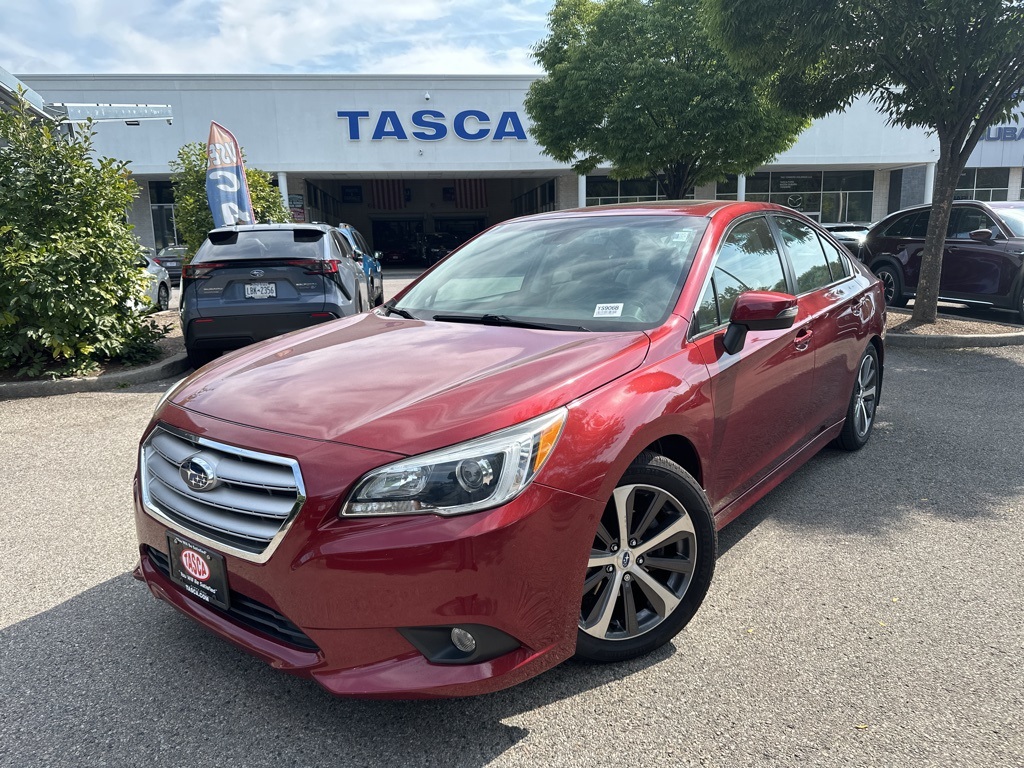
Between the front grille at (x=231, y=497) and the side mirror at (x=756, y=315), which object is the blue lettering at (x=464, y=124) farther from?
the front grille at (x=231, y=497)

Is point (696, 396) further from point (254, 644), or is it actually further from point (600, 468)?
point (254, 644)

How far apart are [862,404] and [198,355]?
652 cm

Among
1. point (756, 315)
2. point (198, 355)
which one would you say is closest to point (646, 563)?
point (756, 315)

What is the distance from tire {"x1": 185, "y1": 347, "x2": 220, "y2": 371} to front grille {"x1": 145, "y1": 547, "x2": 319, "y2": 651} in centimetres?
557

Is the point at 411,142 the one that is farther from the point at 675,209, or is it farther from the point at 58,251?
the point at 675,209

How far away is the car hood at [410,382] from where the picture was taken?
6.93 feet

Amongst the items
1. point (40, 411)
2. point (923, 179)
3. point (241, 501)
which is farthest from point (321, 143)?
point (241, 501)

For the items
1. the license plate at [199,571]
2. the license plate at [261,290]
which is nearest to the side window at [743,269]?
the license plate at [199,571]

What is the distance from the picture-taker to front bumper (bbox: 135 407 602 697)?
1948mm

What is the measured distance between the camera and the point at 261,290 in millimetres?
7273

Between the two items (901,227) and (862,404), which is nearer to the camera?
(862,404)

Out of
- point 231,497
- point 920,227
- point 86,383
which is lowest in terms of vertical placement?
point 86,383

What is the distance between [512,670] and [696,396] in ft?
4.12

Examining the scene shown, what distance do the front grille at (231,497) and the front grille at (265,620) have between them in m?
0.19
